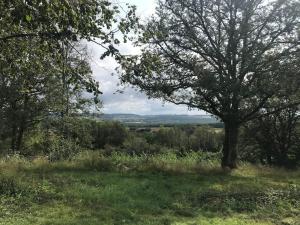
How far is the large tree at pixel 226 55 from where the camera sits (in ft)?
66.5

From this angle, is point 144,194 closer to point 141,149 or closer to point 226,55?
point 226,55

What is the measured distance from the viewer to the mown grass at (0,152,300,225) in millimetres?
11043

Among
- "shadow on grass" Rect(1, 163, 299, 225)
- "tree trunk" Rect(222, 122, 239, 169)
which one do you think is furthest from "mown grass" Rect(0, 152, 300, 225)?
"tree trunk" Rect(222, 122, 239, 169)

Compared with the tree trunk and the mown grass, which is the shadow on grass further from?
the tree trunk

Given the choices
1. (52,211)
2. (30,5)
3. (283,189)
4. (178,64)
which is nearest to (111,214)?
(52,211)

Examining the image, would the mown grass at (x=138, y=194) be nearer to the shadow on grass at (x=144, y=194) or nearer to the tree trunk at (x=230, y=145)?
the shadow on grass at (x=144, y=194)

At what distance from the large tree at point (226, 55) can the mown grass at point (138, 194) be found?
10.9 feet

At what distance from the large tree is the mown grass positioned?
3336 mm

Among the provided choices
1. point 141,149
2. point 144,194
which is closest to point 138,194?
point 144,194

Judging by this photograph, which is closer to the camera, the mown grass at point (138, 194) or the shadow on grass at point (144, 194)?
the mown grass at point (138, 194)

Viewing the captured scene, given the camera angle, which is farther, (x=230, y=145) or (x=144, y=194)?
(x=230, y=145)

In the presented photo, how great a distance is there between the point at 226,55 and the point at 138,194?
388 inches

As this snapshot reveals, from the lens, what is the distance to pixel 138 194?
14.0 meters

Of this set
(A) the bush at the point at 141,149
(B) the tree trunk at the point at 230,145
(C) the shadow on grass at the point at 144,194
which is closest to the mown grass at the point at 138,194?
(C) the shadow on grass at the point at 144,194
